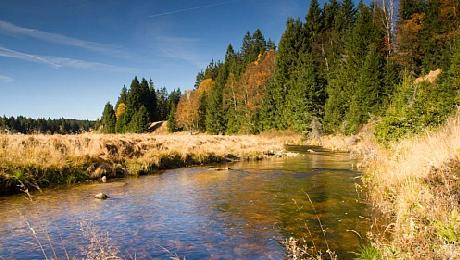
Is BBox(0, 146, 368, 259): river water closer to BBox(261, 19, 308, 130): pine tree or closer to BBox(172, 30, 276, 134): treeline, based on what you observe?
BBox(261, 19, 308, 130): pine tree

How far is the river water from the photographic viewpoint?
807 centimetres

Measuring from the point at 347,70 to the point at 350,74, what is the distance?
3.69ft

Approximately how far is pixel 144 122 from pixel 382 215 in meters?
82.6

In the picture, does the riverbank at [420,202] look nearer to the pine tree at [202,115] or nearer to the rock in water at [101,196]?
the rock in water at [101,196]

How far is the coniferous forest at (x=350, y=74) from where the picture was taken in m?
31.8

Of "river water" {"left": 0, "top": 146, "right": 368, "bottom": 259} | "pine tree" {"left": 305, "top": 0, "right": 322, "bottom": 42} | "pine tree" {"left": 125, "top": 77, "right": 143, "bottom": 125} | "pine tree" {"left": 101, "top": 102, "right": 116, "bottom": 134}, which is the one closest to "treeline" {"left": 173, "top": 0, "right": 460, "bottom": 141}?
A: "pine tree" {"left": 305, "top": 0, "right": 322, "bottom": 42}

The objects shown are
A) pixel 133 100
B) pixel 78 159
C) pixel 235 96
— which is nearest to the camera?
pixel 78 159

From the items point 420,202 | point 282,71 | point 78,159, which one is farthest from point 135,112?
point 420,202

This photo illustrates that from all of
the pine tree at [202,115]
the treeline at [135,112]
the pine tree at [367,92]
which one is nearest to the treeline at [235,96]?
the pine tree at [202,115]

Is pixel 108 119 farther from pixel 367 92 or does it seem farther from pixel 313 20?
pixel 367 92

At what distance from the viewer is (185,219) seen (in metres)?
10.6

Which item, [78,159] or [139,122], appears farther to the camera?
[139,122]

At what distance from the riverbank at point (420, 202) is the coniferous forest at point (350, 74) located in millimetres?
4202

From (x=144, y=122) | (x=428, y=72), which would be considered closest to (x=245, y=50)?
(x=144, y=122)
